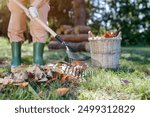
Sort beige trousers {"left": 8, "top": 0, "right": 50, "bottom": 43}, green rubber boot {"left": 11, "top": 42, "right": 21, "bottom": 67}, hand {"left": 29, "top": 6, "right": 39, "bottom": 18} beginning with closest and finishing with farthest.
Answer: hand {"left": 29, "top": 6, "right": 39, "bottom": 18} → beige trousers {"left": 8, "top": 0, "right": 50, "bottom": 43} → green rubber boot {"left": 11, "top": 42, "right": 21, "bottom": 67}

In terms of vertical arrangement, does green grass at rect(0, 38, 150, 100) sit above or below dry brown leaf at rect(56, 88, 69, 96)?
below

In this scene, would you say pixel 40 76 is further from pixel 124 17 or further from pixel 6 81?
pixel 124 17

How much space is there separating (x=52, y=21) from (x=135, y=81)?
8.50 m

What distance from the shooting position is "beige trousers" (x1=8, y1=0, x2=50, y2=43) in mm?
5129

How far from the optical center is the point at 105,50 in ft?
17.0

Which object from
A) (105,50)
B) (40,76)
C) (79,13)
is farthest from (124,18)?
(40,76)

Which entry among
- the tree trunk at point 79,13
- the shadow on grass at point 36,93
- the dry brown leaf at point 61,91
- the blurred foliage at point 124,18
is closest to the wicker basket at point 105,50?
the shadow on grass at point 36,93

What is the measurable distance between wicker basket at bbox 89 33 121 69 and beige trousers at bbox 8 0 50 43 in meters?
0.58

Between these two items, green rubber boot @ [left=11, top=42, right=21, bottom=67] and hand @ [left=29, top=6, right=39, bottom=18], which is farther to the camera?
green rubber boot @ [left=11, top=42, right=21, bottom=67]

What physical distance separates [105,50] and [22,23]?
0.99 meters

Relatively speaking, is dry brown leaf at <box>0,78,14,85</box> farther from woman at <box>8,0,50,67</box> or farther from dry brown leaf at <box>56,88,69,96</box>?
woman at <box>8,0,50,67</box>

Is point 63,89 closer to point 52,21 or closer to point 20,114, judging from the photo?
point 20,114

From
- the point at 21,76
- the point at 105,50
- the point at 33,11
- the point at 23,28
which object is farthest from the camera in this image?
the point at 23,28

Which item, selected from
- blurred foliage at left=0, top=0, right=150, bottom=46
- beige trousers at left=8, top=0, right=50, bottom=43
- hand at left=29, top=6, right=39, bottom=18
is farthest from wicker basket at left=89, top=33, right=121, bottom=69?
blurred foliage at left=0, top=0, right=150, bottom=46
